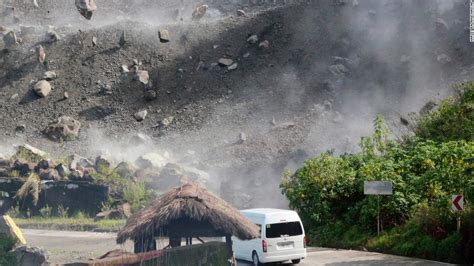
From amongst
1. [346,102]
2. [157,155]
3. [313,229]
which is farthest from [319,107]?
[313,229]

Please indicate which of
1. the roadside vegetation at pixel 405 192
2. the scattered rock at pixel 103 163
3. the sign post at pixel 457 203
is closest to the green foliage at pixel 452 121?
the roadside vegetation at pixel 405 192

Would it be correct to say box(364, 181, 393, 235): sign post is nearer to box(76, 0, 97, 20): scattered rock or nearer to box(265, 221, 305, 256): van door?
box(265, 221, 305, 256): van door

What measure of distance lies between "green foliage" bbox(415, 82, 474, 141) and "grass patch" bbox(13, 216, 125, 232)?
15053 mm

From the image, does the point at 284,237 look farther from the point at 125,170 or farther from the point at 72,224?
the point at 125,170

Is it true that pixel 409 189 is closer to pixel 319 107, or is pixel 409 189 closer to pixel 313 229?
pixel 313 229

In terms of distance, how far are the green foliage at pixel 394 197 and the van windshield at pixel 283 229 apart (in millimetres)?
3672

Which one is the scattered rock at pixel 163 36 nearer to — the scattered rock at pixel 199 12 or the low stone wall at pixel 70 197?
the scattered rock at pixel 199 12

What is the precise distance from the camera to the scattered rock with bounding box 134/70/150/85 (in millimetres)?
56500

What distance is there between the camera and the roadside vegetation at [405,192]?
73.2 feet

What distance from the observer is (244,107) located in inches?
2016

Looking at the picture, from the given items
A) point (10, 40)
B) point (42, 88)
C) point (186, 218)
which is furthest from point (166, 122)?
point (186, 218)

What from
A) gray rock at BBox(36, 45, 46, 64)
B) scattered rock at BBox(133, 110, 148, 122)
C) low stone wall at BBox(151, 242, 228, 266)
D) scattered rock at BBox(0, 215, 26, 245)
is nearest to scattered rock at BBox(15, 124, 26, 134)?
gray rock at BBox(36, 45, 46, 64)

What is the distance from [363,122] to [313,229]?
18806 millimetres

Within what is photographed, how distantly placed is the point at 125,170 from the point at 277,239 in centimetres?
2077
